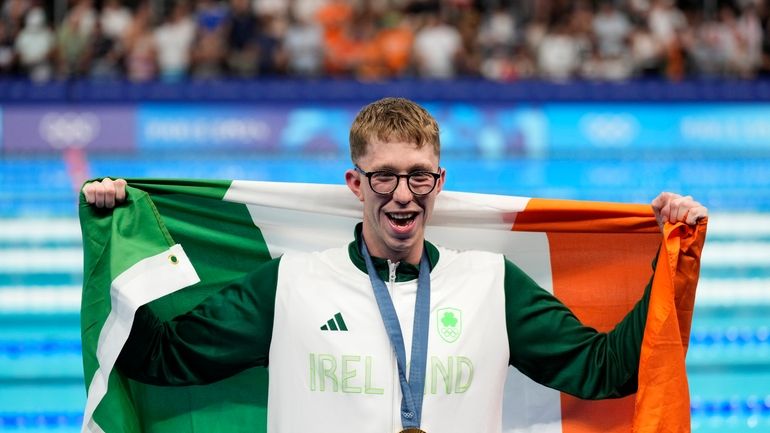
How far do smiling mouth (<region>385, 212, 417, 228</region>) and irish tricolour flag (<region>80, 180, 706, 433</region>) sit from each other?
1.78 ft

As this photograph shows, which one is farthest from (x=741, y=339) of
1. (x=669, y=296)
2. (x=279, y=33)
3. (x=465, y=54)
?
(x=279, y=33)

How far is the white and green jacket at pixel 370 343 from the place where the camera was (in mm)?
2607

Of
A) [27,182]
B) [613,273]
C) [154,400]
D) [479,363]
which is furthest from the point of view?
[27,182]

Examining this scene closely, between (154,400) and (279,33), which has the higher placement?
(279,33)

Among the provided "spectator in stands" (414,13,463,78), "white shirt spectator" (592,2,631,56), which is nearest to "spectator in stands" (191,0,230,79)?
"spectator in stands" (414,13,463,78)

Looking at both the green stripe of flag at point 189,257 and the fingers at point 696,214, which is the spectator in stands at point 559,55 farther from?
the fingers at point 696,214

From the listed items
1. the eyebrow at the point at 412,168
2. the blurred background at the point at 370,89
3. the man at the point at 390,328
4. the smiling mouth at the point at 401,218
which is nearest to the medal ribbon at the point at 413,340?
the man at the point at 390,328

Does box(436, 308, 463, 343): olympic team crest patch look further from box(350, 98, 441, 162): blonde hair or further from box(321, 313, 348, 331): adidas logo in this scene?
box(350, 98, 441, 162): blonde hair

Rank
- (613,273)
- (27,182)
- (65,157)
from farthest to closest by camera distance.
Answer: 1. (65,157)
2. (27,182)
3. (613,273)

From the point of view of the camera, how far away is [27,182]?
37.2 feet

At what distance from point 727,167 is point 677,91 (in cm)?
98

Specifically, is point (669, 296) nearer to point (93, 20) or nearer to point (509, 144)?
point (509, 144)

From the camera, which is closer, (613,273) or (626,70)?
(613,273)

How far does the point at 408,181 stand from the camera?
2.57m
